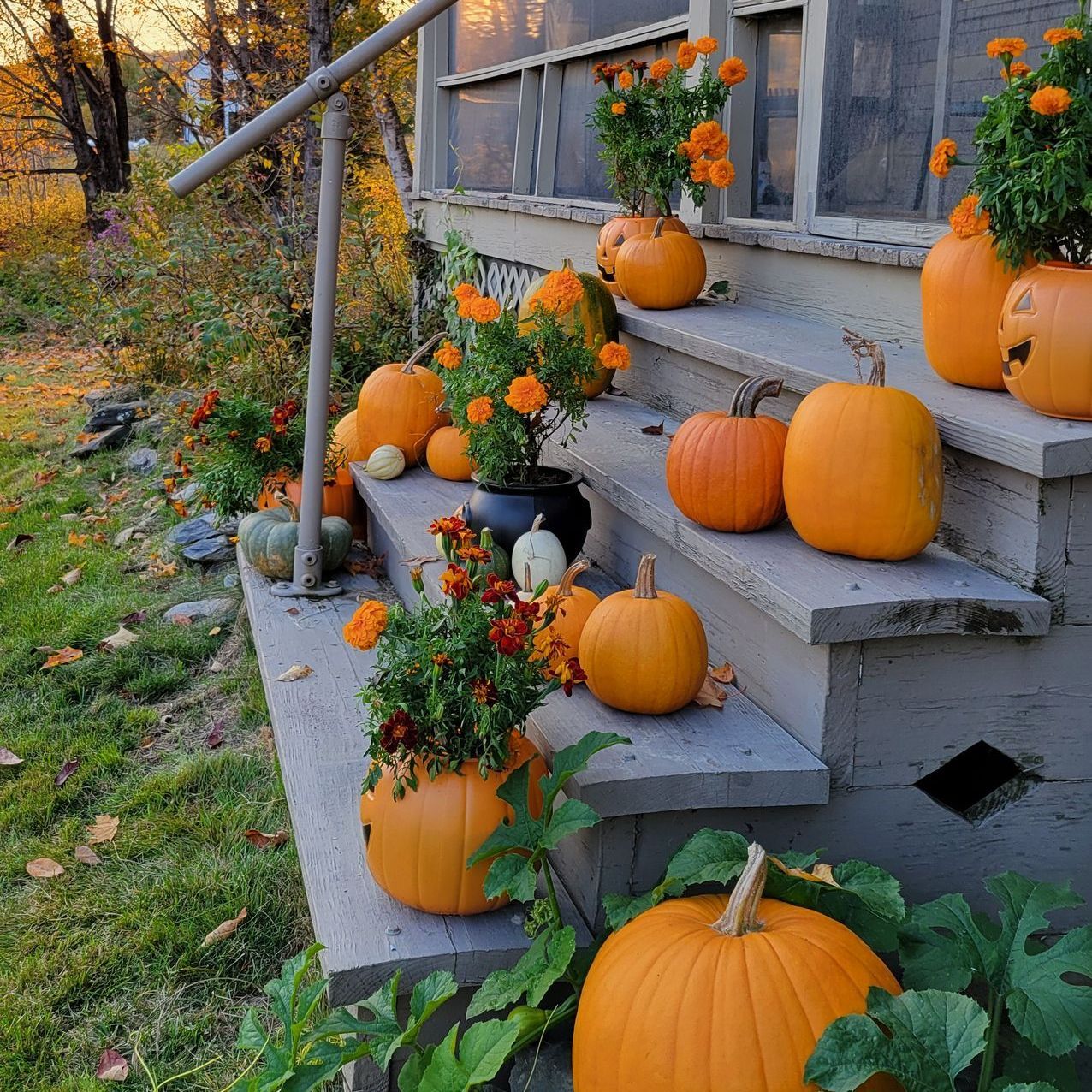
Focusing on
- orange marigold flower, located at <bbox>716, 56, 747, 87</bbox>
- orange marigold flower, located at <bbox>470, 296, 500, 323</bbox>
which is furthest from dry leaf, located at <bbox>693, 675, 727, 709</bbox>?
orange marigold flower, located at <bbox>716, 56, 747, 87</bbox>

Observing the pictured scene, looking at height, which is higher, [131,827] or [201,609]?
[201,609]

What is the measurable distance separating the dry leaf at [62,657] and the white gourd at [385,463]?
1.16m

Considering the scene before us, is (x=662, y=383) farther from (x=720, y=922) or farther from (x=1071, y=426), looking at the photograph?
(x=720, y=922)

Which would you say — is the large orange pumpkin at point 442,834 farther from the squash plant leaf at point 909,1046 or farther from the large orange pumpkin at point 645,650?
the squash plant leaf at point 909,1046

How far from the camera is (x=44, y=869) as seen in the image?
9.29 ft

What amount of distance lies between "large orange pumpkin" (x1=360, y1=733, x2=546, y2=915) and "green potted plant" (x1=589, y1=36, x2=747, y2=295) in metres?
2.05

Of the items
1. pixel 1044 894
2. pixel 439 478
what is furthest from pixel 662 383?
pixel 1044 894

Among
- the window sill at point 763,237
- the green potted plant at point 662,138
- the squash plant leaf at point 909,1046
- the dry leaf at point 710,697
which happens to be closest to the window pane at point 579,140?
the window sill at point 763,237

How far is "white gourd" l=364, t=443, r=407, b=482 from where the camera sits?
3902mm

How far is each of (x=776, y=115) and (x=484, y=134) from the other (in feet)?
10.4

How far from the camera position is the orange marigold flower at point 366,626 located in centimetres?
200

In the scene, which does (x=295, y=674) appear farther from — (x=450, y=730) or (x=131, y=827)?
(x=450, y=730)

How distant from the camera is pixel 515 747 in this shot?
2012 mm

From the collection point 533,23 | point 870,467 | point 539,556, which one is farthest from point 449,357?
point 533,23
